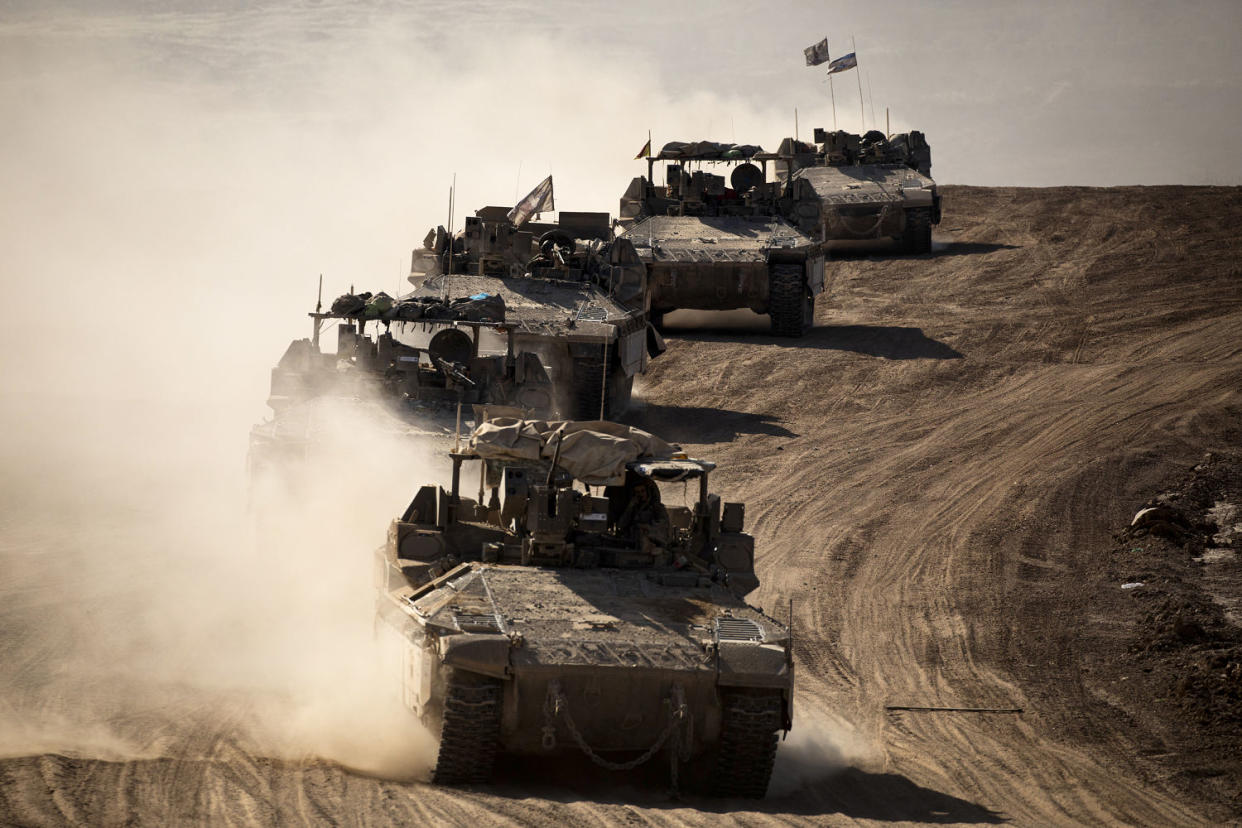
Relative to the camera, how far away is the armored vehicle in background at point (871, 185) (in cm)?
3394

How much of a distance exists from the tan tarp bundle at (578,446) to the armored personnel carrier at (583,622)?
10 millimetres

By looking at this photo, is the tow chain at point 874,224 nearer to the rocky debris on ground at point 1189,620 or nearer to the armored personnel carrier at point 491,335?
the armored personnel carrier at point 491,335

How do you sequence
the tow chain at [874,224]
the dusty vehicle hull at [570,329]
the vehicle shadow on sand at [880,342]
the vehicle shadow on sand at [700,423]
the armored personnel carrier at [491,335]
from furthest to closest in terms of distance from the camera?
the tow chain at [874,224] < the vehicle shadow on sand at [880,342] < the vehicle shadow on sand at [700,423] < the dusty vehicle hull at [570,329] < the armored personnel carrier at [491,335]

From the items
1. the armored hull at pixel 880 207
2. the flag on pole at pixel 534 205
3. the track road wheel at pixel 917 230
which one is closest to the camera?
the flag on pole at pixel 534 205

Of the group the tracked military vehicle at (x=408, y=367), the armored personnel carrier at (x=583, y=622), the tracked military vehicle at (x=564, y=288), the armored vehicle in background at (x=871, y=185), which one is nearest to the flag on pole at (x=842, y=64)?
the armored vehicle in background at (x=871, y=185)

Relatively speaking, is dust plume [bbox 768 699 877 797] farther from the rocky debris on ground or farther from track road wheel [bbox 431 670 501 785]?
the rocky debris on ground

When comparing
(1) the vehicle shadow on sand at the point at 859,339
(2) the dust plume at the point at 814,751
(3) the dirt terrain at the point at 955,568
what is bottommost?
(2) the dust plume at the point at 814,751

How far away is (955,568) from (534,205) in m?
10.3

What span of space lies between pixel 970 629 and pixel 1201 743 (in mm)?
3133

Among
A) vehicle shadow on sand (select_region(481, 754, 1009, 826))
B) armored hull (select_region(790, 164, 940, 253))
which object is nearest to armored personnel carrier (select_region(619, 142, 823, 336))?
armored hull (select_region(790, 164, 940, 253))

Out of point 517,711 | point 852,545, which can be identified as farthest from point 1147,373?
point 517,711

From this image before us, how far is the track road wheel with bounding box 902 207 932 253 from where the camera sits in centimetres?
3412

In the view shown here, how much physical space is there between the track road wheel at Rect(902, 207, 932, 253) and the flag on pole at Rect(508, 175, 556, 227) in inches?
471

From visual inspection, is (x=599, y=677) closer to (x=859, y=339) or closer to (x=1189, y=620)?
(x=1189, y=620)
